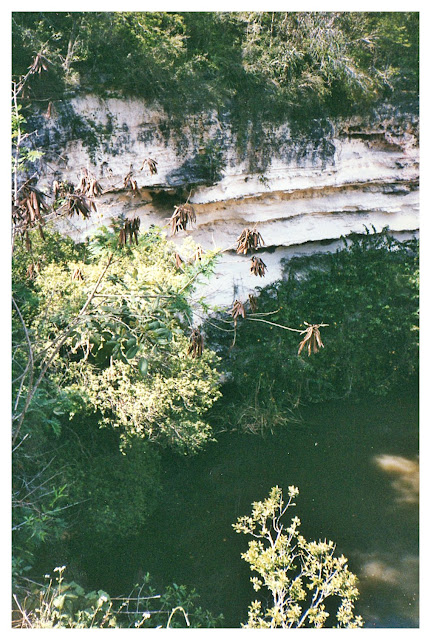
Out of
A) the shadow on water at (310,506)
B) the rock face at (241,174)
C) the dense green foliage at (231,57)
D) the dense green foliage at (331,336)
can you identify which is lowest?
the shadow on water at (310,506)

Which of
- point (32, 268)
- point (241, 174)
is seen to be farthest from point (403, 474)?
point (32, 268)

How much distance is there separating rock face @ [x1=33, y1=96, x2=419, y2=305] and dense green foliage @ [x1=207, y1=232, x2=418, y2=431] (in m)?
0.31

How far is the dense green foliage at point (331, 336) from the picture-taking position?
603cm

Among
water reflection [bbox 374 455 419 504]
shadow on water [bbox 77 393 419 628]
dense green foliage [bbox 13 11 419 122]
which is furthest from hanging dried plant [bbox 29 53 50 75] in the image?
water reflection [bbox 374 455 419 504]

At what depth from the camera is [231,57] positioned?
→ 19.2 feet

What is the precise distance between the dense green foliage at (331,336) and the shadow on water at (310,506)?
27 centimetres

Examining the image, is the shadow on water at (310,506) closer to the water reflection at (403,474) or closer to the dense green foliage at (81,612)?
the water reflection at (403,474)

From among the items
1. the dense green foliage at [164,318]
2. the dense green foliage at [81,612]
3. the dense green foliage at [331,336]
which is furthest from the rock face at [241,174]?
the dense green foliage at [81,612]

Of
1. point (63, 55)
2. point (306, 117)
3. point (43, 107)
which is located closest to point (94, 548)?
point (43, 107)

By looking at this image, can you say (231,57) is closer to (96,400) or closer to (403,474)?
(96,400)

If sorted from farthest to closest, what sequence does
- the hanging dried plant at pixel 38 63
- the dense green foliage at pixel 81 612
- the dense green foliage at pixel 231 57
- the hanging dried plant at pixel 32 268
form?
the dense green foliage at pixel 231 57 < the hanging dried plant at pixel 32 268 < the hanging dried plant at pixel 38 63 < the dense green foliage at pixel 81 612

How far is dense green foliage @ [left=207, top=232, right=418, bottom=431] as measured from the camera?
603 cm

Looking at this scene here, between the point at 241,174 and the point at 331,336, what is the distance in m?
1.99

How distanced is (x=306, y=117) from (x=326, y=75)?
465 mm
